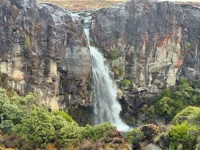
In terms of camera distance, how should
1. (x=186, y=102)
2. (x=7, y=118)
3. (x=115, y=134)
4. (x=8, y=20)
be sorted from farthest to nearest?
(x=186, y=102)
(x=8, y=20)
(x=7, y=118)
(x=115, y=134)

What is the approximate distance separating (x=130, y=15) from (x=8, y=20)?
17.5m

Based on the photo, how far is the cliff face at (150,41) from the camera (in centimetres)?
5381

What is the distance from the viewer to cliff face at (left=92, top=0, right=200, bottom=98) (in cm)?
5381

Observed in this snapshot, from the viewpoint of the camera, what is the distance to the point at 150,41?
180ft

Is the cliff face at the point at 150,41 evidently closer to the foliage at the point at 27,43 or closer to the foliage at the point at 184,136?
the foliage at the point at 27,43

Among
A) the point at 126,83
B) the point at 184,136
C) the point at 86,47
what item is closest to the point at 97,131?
the point at 184,136

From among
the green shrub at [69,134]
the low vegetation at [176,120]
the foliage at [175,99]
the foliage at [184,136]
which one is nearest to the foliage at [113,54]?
the low vegetation at [176,120]

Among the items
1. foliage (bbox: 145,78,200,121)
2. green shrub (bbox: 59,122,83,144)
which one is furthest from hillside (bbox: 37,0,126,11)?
green shrub (bbox: 59,122,83,144)

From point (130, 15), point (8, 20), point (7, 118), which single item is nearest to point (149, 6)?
point (130, 15)

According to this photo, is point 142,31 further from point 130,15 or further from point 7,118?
point 7,118

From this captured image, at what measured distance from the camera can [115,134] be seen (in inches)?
1204

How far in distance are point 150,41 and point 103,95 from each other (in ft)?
34.3

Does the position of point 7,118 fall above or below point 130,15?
below

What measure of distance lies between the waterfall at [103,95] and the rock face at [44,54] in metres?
1.59
